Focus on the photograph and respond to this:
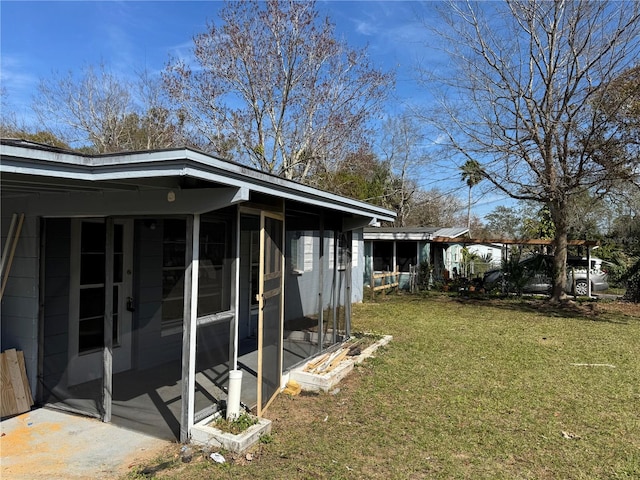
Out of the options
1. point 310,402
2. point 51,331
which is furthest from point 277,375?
point 51,331

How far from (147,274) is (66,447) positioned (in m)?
2.29

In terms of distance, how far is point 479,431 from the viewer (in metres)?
4.18

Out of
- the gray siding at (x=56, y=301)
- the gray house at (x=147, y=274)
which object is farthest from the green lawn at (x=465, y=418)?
the gray siding at (x=56, y=301)

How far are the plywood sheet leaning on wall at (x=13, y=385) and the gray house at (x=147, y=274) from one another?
9cm

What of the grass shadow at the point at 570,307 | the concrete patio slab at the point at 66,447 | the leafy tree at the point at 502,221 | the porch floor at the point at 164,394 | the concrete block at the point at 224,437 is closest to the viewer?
the concrete patio slab at the point at 66,447

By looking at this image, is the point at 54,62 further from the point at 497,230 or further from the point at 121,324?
the point at 497,230

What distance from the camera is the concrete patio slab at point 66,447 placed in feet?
10.6

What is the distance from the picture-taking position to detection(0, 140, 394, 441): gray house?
3.42 meters

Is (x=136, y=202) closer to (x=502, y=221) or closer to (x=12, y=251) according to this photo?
(x=12, y=251)

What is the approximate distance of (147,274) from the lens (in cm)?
548

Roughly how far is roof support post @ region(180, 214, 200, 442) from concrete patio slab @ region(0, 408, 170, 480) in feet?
1.50

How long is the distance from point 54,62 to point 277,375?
61.7 ft

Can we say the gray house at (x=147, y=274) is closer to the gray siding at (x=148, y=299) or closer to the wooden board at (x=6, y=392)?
the gray siding at (x=148, y=299)

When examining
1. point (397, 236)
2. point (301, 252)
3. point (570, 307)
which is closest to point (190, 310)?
point (301, 252)
